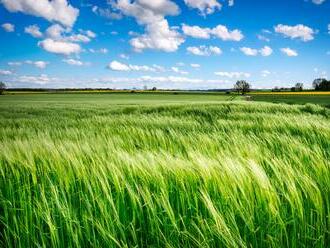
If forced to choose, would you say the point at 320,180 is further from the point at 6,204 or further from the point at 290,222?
the point at 6,204

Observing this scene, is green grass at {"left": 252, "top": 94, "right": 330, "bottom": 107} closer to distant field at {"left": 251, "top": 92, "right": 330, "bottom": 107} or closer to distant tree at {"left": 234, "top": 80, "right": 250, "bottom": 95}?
distant field at {"left": 251, "top": 92, "right": 330, "bottom": 107}

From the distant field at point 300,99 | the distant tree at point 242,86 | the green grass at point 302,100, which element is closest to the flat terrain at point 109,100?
the distant field at point 300,99

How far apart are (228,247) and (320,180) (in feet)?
2.71

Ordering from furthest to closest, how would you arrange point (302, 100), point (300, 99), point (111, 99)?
point (111, 99)
point (300, 99)
point (302, 100)

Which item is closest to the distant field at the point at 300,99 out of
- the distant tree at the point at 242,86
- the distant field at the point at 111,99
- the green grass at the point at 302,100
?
the green grass at the point at 302,100

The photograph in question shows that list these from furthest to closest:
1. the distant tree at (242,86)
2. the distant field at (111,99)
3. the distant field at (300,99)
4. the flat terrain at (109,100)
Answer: the distant tree at (242,86)
the distant field at (300,99)
the distant field at (111,99)
the flat terrain at (109,100)

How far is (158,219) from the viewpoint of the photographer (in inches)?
50.5

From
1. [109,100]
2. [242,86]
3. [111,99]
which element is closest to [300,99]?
[109,100]

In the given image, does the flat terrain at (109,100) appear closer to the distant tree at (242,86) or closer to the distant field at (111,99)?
the distant field at (111,99)

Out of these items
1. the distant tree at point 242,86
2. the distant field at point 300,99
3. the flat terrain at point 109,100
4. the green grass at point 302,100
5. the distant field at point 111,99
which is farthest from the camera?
the distant tree at point 242,86

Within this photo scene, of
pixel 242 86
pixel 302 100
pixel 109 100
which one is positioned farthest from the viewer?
pixel 242 86

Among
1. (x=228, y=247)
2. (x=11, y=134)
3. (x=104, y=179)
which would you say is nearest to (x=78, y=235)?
(x=104, y=179)

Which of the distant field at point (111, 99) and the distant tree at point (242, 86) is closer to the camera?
the distant field at point (111, 99)

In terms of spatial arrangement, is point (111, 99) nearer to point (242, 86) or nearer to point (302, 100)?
point (302, 100)
